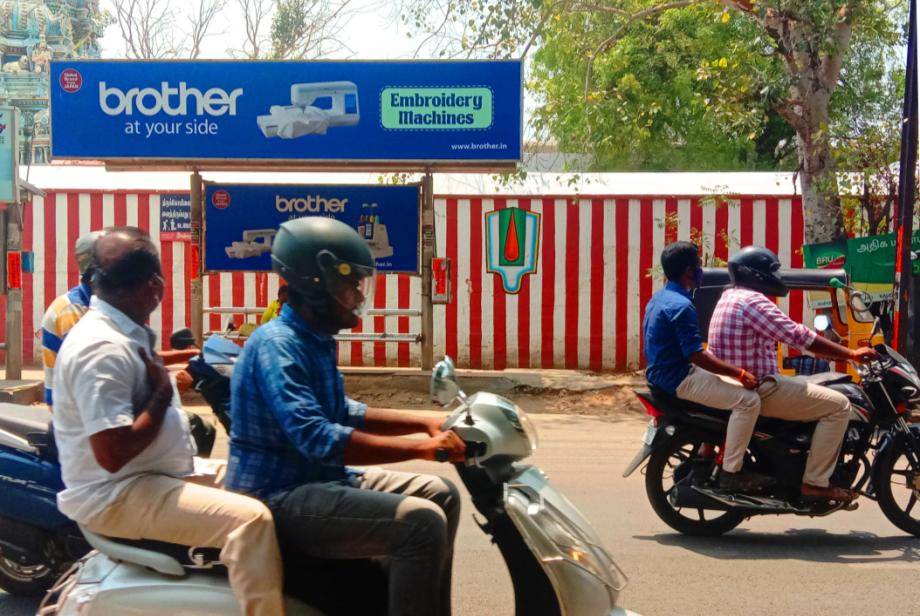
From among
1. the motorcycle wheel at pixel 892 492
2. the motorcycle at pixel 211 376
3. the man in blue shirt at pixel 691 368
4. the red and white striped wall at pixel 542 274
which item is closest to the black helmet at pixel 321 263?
the motorcycle at pixel 211 376

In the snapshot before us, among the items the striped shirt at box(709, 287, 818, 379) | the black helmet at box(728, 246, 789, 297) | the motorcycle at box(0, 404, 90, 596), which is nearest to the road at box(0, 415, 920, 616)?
the motorcycle at box(0, 404, 90, 596)

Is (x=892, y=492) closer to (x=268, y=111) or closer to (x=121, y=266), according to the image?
(x=121, y=266)

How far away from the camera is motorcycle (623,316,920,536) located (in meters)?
5.96

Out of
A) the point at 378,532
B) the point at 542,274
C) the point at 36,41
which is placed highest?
the point at 36,41

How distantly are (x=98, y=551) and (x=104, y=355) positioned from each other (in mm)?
631

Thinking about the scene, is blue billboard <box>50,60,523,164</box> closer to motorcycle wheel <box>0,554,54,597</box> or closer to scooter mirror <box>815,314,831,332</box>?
scooter mirror <box>815,314,831,332</box>

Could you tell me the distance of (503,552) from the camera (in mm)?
3262

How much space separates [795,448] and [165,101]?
8678 mm

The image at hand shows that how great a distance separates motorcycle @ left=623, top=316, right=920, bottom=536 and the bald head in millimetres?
3474

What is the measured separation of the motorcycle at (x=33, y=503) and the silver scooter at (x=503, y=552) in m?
1.15

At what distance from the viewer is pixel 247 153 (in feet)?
39.9

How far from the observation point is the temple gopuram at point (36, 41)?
161 feet

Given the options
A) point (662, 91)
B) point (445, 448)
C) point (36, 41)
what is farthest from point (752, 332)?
point (36, 41)

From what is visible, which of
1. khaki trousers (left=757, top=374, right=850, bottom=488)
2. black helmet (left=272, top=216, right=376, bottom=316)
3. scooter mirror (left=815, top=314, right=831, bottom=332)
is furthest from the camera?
scooter mirror (left=815, top=314, right=831, bottom=332)
